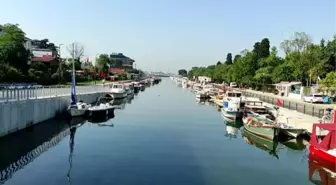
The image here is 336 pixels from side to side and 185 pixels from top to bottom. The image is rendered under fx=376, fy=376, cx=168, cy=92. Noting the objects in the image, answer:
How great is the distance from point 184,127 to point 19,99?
18.8 metres

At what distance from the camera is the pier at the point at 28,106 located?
31545mm

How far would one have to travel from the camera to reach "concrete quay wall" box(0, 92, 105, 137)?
3119 cm

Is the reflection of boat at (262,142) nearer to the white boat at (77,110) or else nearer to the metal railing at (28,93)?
the white boat at (77,110)

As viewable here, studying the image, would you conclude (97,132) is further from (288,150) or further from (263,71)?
(263,71)

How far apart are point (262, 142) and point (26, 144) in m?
20.7

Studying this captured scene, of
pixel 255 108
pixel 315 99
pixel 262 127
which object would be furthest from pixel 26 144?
pixel 315 99

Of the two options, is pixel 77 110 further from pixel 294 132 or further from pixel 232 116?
pixel 294 132

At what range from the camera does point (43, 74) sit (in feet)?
258

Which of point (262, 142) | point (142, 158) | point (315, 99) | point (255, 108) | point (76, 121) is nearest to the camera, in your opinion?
point (142, 158)

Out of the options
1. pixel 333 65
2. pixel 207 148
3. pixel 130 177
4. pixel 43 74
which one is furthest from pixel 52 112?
pixel 333 65

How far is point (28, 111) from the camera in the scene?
36406 millimetres

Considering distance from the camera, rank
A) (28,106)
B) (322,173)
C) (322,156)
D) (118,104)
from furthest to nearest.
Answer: (118,104) < (28,106) < (322,156) < (322,173)

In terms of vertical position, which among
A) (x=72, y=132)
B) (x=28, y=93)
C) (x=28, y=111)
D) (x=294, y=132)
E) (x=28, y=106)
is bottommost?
(x=72, y=132)

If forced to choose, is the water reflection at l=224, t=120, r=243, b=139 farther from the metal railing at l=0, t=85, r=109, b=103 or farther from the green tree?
the green tree
